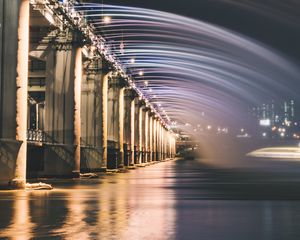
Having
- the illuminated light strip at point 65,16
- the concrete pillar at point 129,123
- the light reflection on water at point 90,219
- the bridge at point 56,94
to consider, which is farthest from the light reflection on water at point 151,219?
the concrete pillar at point 129,123

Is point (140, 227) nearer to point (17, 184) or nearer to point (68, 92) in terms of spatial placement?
point (17, 184)

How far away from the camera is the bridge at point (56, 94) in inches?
1400

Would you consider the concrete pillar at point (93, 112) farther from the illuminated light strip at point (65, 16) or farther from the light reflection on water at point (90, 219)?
the light reflection on water at point (90, 219)

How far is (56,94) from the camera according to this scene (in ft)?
189

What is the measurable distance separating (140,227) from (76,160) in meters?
41.3

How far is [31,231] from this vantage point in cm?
1527

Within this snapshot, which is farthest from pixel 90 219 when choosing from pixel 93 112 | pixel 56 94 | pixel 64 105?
pixel 93 112

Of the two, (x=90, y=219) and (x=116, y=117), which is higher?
(x=116, y=117)

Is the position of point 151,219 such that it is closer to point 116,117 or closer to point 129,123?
point 116,117

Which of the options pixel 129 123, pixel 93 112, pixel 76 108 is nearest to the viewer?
pixel 76 108

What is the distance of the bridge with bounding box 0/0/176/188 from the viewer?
35.6m

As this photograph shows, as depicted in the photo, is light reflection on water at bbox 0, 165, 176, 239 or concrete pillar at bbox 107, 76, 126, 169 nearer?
light reflection on water at bbox 0, 165, 176, 239

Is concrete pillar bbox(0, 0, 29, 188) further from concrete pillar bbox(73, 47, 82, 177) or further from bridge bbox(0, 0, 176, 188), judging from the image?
concrete pillar bbox(73, 47, 82, 177)

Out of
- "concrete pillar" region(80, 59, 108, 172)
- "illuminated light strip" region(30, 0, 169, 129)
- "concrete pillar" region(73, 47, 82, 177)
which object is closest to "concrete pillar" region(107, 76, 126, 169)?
"concrete pillar" region(80, 59, 108, 172)
